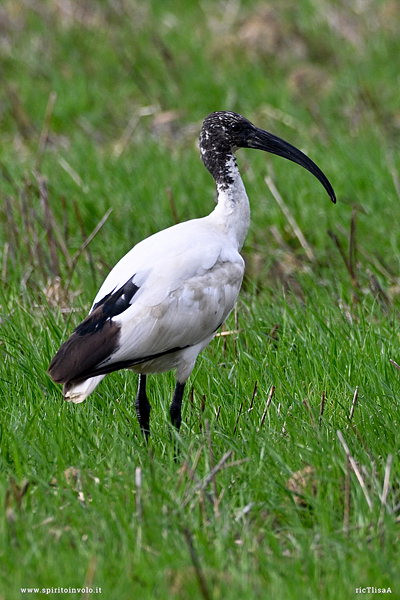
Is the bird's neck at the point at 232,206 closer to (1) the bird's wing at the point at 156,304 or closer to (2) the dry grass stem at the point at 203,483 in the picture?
(1) the bird's wing at the point at 156,304

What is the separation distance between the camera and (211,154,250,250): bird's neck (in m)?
4.07

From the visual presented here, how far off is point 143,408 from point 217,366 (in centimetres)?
56

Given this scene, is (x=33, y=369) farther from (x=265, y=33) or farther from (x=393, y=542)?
(x=265, y=33)

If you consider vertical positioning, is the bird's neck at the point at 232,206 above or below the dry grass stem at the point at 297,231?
above

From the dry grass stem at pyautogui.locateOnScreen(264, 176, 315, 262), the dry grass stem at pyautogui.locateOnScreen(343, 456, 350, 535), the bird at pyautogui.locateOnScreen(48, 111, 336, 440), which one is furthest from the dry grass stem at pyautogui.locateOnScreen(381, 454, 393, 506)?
the dry grass stem at pyautogui.locateOnScreen(264, 176, 315, 262)

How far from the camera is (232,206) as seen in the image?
409 centimetres

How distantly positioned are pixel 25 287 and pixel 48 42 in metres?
7.61

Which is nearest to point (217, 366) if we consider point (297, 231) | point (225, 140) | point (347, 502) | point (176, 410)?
point (176, 410)

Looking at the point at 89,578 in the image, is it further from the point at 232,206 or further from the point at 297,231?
the point at 297,231

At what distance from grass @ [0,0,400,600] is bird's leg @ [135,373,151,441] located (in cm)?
6

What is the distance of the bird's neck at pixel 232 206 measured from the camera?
4.07 meters

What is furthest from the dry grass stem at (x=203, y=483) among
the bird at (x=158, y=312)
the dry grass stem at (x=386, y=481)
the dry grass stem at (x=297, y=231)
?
the dry grass stem at (x=297, y=231)

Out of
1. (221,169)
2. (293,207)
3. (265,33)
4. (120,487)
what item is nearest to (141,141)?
(293,207)

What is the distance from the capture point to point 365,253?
5.84 metres
